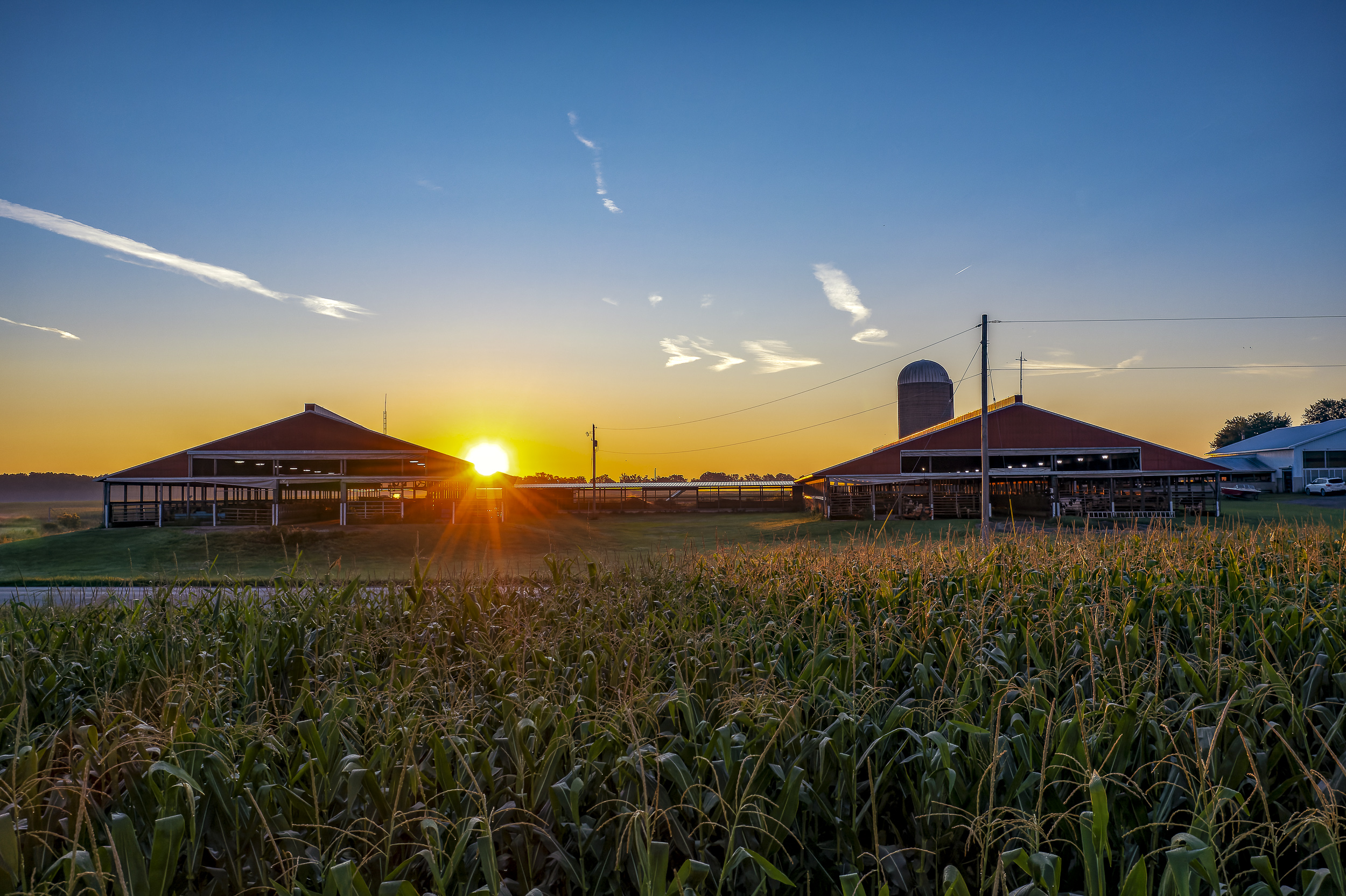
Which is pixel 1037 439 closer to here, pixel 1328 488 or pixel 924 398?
pixel 924 398

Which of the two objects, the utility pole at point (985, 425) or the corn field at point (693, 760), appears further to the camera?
the utility pole at point (985, 425)

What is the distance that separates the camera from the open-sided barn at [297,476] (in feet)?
121

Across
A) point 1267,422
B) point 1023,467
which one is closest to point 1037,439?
point 1023,467

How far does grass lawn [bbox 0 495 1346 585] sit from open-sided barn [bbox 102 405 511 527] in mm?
4400

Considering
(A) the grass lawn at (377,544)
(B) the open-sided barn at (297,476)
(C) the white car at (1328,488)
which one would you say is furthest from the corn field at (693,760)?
(C) the white car at (1328,488)

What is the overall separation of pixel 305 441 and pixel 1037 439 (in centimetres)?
4348

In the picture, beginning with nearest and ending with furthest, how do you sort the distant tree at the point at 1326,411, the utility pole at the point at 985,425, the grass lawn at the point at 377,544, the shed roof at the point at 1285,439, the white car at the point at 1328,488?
the grass lawn at the point at 377,544 → the utility pole at the point at 985,425 → the white car at the point at 1328,488 → the shed roof at the point at 1285,439 → the distant tree at the point at 1326,411

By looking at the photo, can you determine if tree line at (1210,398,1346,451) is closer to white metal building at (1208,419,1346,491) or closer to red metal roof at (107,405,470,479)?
white metal building at (1208,419,1346,491)

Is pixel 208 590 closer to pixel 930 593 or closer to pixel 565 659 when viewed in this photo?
pixel 565 659

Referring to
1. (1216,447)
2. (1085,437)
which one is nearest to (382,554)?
(1085,437)

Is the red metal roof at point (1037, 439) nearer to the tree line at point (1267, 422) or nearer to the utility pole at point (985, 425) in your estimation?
the utility pole at point (985, 425)

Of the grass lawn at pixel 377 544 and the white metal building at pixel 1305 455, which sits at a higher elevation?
the white metal building at pixel 1305 455

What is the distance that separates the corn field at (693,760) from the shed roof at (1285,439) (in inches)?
3156

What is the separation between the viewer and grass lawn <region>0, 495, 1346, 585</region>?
2109cm
